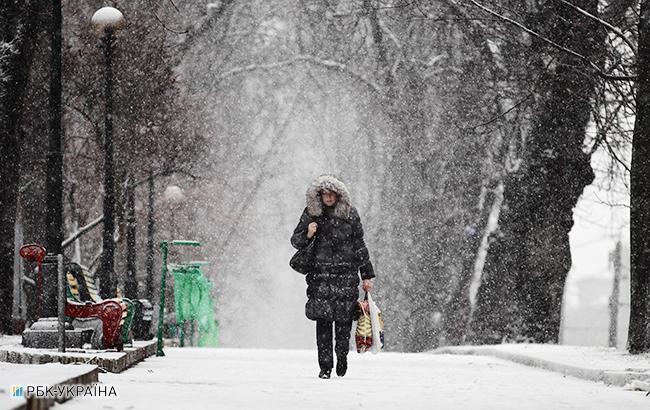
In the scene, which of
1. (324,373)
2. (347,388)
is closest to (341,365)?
(324,373)

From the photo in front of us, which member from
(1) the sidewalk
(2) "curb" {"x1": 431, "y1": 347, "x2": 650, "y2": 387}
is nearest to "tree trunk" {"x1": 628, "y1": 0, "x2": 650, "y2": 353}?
(1) the sidewalk

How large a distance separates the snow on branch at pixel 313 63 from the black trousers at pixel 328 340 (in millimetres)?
24624

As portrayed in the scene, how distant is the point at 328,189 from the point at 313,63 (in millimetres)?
27455

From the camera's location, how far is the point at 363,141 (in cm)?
3984

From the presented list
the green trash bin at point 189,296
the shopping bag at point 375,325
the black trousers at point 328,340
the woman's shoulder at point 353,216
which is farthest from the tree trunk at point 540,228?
the black trousers at point 328,340

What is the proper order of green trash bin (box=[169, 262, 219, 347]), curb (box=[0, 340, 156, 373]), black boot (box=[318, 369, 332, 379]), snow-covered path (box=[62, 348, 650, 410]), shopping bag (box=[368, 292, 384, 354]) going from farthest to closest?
green trash bin (box=[169, 262, 219, 347]), shopping bag (box=[368, 292, 384, 354]), black boot (box=[318, 369, 332, 379]), curb (box=[0, 340, 156, 373]), snow-covered path (box=[62, 348, 650, 410])

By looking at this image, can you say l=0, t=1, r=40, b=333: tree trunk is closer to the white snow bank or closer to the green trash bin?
the white snow bank

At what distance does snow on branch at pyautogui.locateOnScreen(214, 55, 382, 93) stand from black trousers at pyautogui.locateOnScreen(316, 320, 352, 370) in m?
24.6

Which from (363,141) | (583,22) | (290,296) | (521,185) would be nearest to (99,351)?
(583,22)

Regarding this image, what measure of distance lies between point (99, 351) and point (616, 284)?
30.2 meters

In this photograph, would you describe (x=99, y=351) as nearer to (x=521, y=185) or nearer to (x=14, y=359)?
(x=14, y=359)

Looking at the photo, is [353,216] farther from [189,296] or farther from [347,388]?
[189,296]

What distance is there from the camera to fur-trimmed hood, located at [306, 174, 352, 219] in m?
11.6

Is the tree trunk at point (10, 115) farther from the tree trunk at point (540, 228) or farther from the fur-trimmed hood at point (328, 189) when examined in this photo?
the tree trunk at point (540, 228)
